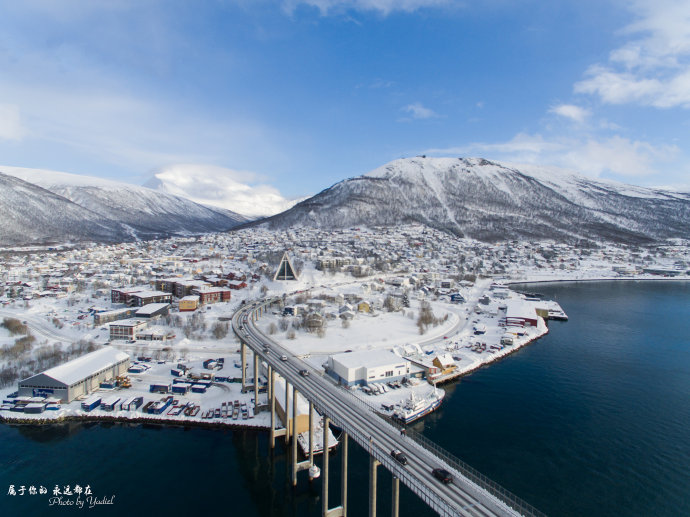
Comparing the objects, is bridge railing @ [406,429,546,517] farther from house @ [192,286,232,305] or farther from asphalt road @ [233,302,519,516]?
house @ [192,286,232,305]

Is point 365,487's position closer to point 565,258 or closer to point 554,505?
point 554,505

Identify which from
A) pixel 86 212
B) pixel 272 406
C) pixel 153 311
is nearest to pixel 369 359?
pixel 272 406

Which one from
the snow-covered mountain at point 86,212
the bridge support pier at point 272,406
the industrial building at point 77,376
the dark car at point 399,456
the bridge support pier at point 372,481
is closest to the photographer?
the dark car at point 399,456

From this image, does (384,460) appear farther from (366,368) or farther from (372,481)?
(366,368)

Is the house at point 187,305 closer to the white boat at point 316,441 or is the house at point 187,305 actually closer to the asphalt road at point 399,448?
the asphalt road at point 399,448

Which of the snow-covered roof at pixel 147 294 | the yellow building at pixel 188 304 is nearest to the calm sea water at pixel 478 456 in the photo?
the yellow building at pixel 188 304

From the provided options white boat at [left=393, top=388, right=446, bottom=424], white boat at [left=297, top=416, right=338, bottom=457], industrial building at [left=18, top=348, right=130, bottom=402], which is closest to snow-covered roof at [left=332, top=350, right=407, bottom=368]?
white boat at [left=393, top=388, right=446, bottom=424]
